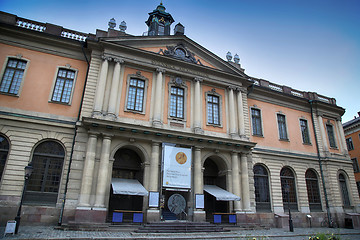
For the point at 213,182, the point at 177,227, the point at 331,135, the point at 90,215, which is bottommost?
the point at 177,227

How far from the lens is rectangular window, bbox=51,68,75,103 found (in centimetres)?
1620

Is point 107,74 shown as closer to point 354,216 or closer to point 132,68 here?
point 132,68

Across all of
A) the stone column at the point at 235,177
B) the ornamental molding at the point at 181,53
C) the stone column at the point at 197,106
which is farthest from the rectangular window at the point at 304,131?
the ornamental molding at the point at 181,53

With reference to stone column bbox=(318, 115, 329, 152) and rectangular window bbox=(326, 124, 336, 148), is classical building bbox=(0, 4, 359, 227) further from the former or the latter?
rectangular window bbox=(326, 124, 336, 148)

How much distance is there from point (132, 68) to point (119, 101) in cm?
277

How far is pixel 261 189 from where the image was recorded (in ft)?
66.4

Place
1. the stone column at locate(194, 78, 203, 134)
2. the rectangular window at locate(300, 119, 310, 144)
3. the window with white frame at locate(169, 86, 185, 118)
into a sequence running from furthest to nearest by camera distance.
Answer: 1. the rectangular window at locate(300, 119, 310, 144)
2. the window with white frame at locate(169, 86, 185, 118)
3. the stone column at locate(194, 78, 203, 134)

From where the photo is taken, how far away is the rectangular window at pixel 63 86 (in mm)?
16203

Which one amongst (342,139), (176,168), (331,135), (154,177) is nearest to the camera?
(154,177)

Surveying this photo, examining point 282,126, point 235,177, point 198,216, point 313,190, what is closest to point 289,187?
point 313,190

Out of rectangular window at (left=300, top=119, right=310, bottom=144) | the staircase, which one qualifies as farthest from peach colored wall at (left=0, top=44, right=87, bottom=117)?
rectangular window at (left=300, top=119, right=310, bottom=144)

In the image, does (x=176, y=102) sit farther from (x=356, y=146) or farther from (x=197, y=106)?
(x=356, y=146)

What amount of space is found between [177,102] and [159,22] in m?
9.70

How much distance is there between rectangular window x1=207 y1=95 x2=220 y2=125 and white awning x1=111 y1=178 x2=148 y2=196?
722cm
